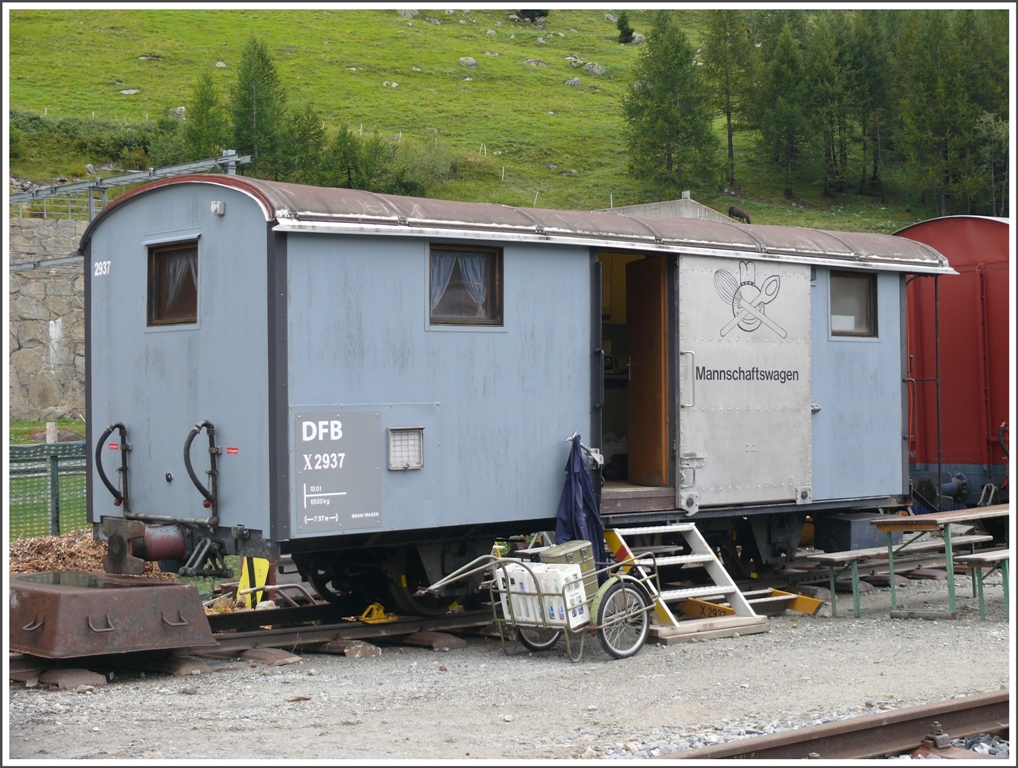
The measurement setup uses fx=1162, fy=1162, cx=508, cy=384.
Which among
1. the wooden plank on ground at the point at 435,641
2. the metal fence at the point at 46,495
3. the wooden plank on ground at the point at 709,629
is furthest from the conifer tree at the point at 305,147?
the wooden plank on ground at the point at 709,629

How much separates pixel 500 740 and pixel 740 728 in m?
1.31

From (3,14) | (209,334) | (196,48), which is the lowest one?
(209,334)

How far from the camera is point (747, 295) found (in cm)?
1061

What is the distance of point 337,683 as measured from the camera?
25.0 ft

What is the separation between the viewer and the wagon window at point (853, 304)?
11453 mm

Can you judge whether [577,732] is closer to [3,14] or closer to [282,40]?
[3,14]

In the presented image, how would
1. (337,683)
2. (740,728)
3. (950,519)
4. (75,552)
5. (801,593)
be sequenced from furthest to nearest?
1. (75,552)
2. (801,593)
3. (950,519)
4. (337,683)
5. (740,728)

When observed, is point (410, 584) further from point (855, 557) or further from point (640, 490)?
point (855, 557)

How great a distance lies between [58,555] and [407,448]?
18.7ft

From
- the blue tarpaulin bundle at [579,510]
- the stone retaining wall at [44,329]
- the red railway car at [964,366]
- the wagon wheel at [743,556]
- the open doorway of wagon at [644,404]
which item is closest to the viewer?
the blue tarpaulin bundle at [579,510]

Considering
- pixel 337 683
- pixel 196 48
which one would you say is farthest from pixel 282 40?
pixel 337 683

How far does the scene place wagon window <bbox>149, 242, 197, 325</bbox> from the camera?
8.95 m

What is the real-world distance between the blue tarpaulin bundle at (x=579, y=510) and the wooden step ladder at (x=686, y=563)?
0.61 ft

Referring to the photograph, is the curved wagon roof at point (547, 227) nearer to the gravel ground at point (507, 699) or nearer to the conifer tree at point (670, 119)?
the gravel ground at point (507, 699)
